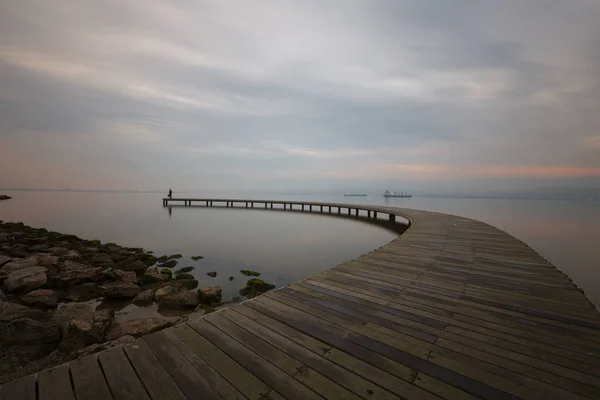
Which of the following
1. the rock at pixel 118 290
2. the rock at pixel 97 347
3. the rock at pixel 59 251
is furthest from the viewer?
the rock at pixel 59 251

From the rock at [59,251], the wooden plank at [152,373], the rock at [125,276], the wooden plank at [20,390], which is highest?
the wooden plank at [152,373]

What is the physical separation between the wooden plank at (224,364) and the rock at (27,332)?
3160mm

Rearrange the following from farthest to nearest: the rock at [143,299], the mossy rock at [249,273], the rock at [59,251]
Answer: the rock at [59,251] → the mossy rock at [249,273] → the rock at [143,299]

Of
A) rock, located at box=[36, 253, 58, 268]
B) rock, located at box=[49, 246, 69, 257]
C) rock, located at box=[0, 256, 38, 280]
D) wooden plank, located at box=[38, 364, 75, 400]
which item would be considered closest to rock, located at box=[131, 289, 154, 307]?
rock, located at box=[36, 253, 58, 268]

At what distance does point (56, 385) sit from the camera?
1889mm

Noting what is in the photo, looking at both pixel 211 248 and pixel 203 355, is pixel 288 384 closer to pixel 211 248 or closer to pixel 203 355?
pixel 203 355

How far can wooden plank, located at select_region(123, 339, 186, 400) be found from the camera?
6.02 ft

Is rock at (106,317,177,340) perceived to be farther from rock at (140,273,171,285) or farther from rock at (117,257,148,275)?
rock at (117,257,148,275)

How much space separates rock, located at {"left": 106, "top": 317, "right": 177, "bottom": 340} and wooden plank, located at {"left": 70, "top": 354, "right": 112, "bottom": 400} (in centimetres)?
245

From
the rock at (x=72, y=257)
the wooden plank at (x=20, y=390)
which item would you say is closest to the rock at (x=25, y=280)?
the rock at (x=72, y=257)

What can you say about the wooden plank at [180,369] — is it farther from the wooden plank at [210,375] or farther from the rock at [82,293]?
the rock at [82,293]

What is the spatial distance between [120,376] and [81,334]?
10.2ft

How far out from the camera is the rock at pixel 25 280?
6.34 m

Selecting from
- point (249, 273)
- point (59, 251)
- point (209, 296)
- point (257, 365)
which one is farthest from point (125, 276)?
point (257, 365)
